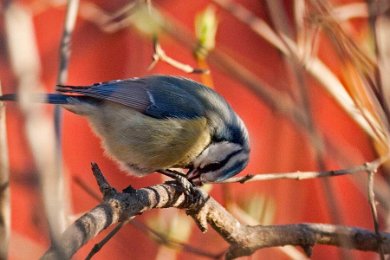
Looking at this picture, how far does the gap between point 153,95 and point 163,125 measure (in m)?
0.14

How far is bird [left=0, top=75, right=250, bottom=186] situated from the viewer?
7.04 feet

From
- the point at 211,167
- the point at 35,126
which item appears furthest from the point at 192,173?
the point at 35,126

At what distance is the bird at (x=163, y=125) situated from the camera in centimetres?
214

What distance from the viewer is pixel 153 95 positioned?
230 cm

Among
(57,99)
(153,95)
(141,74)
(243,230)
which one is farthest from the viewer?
(141,74)

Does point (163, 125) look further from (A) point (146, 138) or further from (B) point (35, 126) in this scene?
(B) point (35, 126)

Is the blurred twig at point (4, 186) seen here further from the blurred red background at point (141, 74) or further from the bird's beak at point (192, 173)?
the blurred red background at point (141, 74)

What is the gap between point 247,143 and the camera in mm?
2230

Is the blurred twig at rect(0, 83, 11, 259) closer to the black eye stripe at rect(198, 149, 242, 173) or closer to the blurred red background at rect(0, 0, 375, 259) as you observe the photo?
the black eye stripe at rect(198, 149, 242, 173)

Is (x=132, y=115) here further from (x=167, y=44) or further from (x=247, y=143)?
(x=167, y=44)

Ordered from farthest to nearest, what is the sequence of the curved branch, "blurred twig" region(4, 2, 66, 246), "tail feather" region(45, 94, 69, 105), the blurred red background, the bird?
the blurred red background → the bird → "tail feather" region(45, 94, 69, 105) → the curved branch → "blurred twig" region(4, 2, 66, 246)

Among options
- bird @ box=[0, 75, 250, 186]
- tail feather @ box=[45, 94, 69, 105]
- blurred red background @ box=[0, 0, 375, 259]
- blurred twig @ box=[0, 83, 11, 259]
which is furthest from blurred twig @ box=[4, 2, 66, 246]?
blurred red background @ box=[0, 0, 375, 259]

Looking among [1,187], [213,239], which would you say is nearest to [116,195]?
[1,187]

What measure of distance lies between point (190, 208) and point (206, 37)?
1.42 ft
